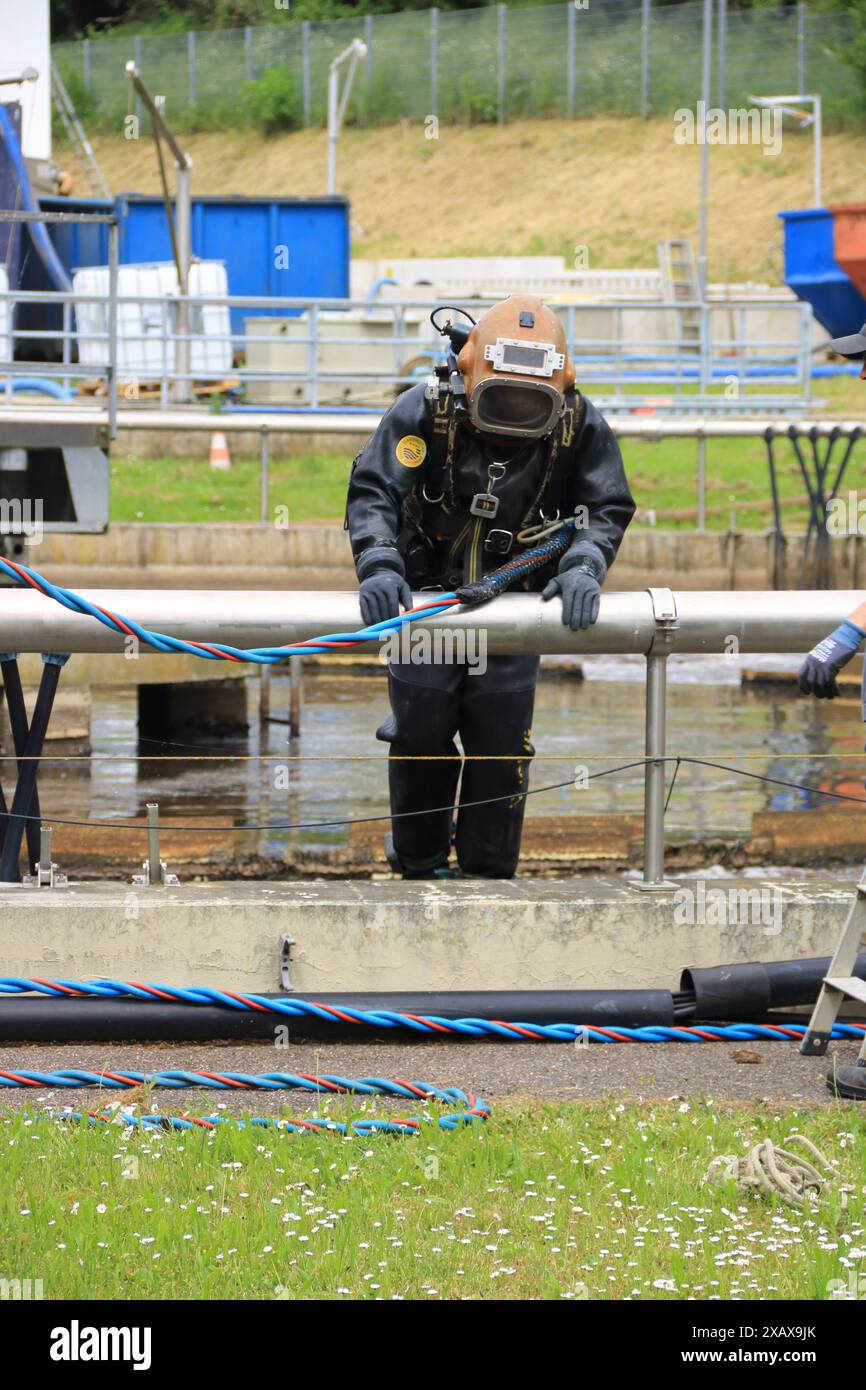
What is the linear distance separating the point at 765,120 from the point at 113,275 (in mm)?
41927

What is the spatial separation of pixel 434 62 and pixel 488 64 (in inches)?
77.4

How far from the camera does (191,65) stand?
5888 cm

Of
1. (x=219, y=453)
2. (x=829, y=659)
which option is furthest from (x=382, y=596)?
(x=219, y=453)

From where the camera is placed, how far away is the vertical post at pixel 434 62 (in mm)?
56781

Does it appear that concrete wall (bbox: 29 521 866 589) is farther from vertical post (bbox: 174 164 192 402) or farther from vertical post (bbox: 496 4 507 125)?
vertical post (bbox: 496 4 507 125)

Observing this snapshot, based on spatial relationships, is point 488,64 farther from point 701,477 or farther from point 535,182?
point 701,477

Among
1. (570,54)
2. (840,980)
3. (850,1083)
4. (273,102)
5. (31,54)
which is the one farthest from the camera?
(273,102)

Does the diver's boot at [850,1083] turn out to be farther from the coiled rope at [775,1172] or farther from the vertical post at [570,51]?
the vertical post at [570,51]

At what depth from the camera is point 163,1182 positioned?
12.2ft

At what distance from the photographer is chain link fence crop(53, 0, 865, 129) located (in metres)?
54.2

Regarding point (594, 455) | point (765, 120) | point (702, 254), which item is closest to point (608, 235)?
point (765, 120)

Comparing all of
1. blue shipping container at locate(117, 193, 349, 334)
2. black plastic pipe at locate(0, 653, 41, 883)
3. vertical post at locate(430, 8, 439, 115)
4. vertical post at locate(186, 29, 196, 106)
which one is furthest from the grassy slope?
black plastic pipe at locate(0, 653, 41, 883)

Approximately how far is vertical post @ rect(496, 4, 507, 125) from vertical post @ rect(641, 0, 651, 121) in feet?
13.5

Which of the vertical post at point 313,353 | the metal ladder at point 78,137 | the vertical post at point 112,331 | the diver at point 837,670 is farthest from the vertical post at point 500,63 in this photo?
the diver at point 837,670
